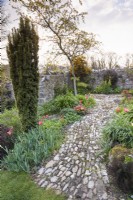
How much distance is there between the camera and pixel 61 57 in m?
11.0

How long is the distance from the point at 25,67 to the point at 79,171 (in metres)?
3.02

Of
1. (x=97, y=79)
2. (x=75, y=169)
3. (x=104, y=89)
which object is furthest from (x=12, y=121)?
(x=97, y=79)

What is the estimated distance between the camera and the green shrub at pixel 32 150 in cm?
438

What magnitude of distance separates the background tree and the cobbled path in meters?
5.88

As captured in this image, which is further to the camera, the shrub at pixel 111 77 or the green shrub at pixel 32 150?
the shrub at pixel 111 77

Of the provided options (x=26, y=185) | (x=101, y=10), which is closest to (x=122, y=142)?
(x=26, y=185)

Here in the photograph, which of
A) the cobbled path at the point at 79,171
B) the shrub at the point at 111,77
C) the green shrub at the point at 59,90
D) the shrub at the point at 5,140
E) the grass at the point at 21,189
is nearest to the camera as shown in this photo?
the cobbled path at the point at 79,171

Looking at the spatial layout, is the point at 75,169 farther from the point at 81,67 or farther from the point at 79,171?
the point at 81,67

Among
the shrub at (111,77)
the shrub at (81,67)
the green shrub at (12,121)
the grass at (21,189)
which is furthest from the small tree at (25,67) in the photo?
the shrub at (111,77)

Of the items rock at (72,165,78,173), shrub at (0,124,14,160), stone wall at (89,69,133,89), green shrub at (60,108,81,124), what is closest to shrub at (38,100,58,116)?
green shrub at (60,108,81,124)

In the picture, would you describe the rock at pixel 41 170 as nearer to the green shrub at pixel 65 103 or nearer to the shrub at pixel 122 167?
the shrub at pixel 122 167

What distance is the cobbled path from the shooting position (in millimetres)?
3404

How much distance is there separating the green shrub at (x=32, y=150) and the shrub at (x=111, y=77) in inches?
349

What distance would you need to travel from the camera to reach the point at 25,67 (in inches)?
214
